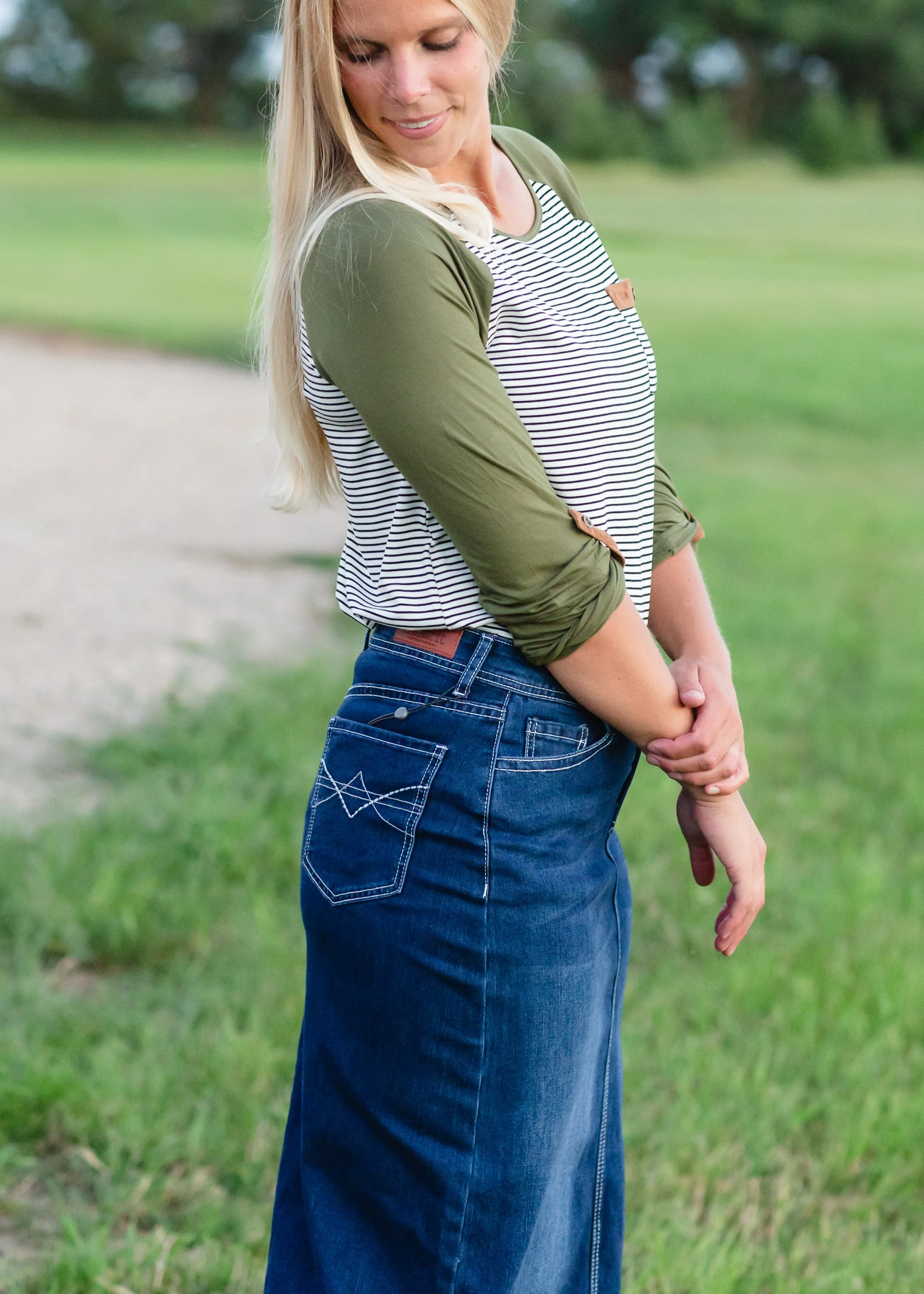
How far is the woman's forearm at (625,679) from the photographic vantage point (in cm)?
125

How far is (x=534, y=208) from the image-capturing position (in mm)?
1390

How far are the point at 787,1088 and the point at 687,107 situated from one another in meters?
37.7

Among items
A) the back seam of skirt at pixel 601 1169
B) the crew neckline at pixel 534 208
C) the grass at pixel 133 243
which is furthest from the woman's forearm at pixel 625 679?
the grass at pixel 133 243

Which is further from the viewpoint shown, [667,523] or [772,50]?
[772,50]

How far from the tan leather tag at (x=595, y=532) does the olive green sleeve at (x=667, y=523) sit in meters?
0.24

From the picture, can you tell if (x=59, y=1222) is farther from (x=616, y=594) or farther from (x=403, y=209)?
(x=403, y=209)

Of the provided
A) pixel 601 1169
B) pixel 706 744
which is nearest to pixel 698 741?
pixel 706 744

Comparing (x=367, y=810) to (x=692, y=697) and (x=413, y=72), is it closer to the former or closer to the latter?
(x=692, y=697)

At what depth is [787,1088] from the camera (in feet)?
8.02

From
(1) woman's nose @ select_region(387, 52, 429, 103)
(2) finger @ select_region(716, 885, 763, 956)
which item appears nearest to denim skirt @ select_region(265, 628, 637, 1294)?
(2) finger @ select_region(716, 885, 763, 956)

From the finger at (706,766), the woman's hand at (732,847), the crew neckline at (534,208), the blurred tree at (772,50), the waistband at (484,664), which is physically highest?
the crew neckline at (534,208)

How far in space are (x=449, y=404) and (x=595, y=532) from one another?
187 mm

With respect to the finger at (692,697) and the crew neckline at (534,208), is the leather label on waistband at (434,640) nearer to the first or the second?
the finger at (692,697)

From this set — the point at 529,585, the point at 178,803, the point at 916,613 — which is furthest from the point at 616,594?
the point at 916,613
